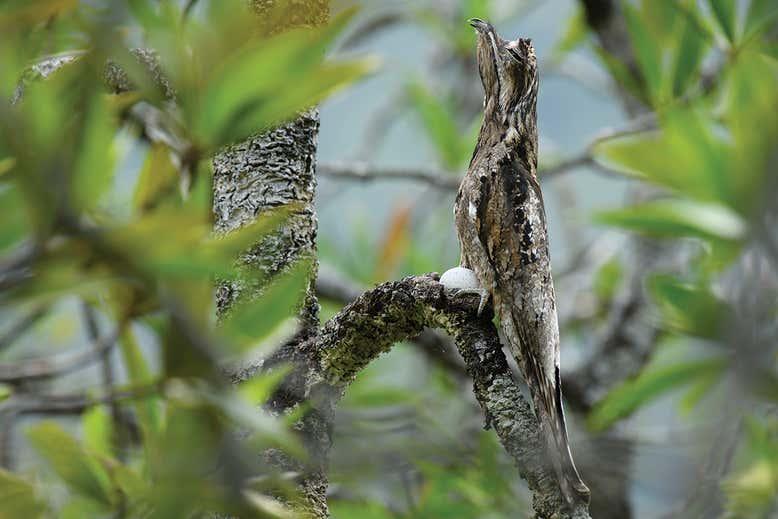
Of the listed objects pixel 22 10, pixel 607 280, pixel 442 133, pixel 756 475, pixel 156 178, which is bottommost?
pixel 22 10

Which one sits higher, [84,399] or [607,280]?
[607,280]

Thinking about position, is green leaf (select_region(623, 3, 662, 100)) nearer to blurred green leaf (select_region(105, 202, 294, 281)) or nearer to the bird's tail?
the bird's tail

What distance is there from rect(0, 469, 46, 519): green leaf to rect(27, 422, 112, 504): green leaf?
153 millimetres

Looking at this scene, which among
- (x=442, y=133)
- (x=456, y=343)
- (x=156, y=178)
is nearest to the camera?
(x=456, y=343)

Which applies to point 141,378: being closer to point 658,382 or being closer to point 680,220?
point 680,220

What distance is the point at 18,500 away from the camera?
757 mm

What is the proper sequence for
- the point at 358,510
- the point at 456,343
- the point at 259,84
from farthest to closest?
the point at 358,510
the point at 456,343
the point at 259,84

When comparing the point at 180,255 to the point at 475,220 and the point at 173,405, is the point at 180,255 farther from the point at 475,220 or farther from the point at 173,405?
the point at 475,220

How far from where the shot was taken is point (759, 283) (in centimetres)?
104

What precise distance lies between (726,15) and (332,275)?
1.25 metres

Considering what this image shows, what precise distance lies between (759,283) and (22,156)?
33.5 inches

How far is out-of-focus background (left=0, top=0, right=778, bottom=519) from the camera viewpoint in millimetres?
517

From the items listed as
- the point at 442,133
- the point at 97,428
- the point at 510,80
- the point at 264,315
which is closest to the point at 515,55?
the point at 510,80

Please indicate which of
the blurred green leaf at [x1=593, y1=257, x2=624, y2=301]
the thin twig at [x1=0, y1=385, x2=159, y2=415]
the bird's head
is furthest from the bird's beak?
A: the blurred green leaf at [x1=593, y1=257, x2=624, y2=301]
